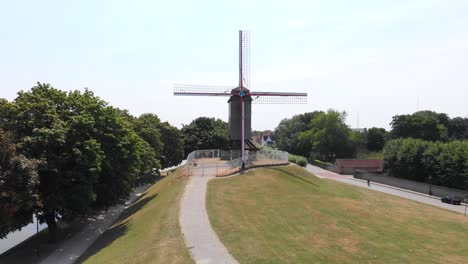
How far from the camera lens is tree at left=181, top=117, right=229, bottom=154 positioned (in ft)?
202

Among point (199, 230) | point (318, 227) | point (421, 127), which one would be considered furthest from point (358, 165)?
point (199, 230)

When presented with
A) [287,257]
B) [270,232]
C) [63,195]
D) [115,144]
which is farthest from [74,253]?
[287,257]

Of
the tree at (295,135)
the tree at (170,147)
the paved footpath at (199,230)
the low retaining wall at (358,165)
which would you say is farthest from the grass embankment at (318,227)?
the tree at (295,135)

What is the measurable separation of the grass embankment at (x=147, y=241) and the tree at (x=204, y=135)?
36.3 m

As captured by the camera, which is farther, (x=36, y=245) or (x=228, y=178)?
(x=228, y=178)

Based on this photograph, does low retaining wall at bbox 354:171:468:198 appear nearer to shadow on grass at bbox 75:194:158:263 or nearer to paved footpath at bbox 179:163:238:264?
paved footpath at bbox 179:163:238:264

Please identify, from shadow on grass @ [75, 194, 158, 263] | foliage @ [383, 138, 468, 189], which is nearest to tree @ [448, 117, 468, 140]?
foliage @ [383, 138, 468, 189]

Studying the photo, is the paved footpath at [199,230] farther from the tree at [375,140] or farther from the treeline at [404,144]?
the tree at [375,140]

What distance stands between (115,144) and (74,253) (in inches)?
331

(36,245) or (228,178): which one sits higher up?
(228,178)

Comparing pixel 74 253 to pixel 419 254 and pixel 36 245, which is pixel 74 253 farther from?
pixel 419 254

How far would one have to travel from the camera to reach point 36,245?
24.5m

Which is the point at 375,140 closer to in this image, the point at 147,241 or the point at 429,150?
the point at 429,150

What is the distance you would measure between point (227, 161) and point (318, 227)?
19553 mm
